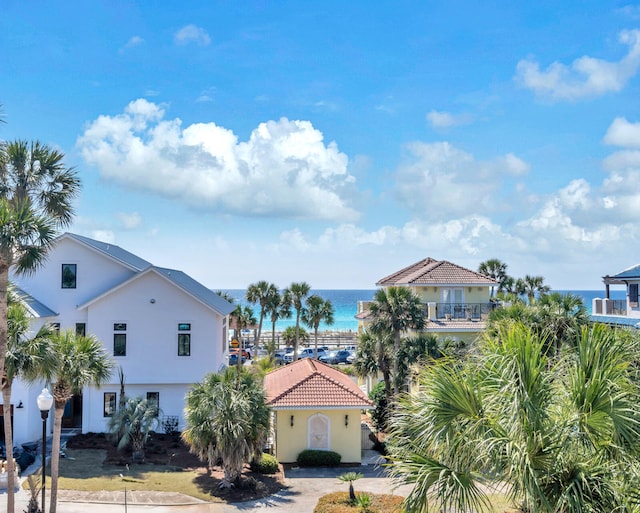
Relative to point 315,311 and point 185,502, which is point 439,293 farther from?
point 185,502

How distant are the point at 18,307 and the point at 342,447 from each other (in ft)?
48.5

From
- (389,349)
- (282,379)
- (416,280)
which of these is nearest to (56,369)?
(282,379)

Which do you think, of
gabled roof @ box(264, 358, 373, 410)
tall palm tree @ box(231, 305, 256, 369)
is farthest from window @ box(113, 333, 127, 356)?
tall palm tree @ box(231, 305, 256, 369)

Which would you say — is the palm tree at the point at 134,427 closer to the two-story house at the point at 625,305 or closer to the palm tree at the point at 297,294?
the two-story house at the point at 625,305

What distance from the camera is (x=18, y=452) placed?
23.3m

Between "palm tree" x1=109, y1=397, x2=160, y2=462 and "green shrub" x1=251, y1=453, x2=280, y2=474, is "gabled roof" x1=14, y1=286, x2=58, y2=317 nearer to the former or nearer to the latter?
"palm tree" x1=109, y1=397, x2=160, y2=462

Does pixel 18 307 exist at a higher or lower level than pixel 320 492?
higher

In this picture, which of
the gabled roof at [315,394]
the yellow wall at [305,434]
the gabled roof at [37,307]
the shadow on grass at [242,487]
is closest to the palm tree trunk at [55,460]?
the shadow on grass at [242,487]

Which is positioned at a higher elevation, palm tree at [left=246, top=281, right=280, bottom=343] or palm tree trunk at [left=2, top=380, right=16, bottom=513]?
palm tree at [left=246, top=281, right=280, bottom=343]

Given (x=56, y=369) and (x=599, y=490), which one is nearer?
(x=599, y=490)

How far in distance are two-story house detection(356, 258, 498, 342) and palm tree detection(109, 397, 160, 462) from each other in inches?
585

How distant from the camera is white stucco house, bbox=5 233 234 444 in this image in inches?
1134

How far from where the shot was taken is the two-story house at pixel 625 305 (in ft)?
99.8

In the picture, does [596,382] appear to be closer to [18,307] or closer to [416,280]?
[18,307]
